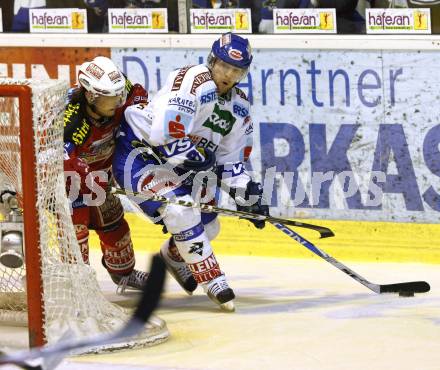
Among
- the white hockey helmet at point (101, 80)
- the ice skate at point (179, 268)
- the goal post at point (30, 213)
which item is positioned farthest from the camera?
the ice skate at point (179, 268)

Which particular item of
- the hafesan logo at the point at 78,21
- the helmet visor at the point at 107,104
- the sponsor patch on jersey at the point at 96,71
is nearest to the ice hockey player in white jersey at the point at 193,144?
the helmet visor at the point at 107,104

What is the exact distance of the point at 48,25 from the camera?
6965mm

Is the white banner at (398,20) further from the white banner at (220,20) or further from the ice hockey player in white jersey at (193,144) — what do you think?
the ice hockey player in white jersey at (193,144)

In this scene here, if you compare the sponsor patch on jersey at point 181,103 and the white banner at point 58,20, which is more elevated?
the white banner at point 58,20

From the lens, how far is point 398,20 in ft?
20.7

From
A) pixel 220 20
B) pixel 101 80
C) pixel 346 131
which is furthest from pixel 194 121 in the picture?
pixel 220 20

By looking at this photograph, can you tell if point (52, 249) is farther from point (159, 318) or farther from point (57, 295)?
point (159, 318)

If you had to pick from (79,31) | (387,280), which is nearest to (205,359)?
(387,280)

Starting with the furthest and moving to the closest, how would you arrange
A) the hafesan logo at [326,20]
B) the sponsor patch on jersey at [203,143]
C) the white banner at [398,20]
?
the hafesan logo at [326,20], the white banner at [398,20], the sponsor patch on jersey at [203,143]

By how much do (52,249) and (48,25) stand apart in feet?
8.42

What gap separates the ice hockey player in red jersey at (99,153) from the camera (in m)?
5.13

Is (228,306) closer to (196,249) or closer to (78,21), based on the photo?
(196,249)

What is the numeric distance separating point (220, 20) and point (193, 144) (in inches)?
56.9

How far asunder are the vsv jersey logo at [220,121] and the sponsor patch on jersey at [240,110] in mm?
26
